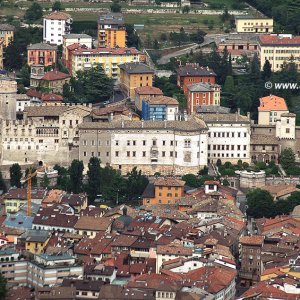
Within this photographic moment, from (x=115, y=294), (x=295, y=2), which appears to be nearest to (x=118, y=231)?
(x=115, y=294)

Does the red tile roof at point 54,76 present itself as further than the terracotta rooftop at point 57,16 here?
No

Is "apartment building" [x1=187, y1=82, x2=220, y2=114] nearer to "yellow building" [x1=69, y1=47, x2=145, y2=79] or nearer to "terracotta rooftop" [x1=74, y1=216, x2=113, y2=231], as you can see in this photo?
"yellow building" [x1=69, y1=47, x2=145, y2=79]

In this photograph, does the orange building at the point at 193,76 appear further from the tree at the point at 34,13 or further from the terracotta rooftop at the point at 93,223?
the terracotta rooftop at the point at 93,223

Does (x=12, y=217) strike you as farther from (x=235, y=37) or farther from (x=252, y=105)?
(x=235, y=37)

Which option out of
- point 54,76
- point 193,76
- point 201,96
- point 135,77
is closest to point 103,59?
point 54,76

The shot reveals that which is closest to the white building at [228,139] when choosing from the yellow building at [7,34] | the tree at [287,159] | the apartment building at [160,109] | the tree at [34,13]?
the tree at [287,159]
